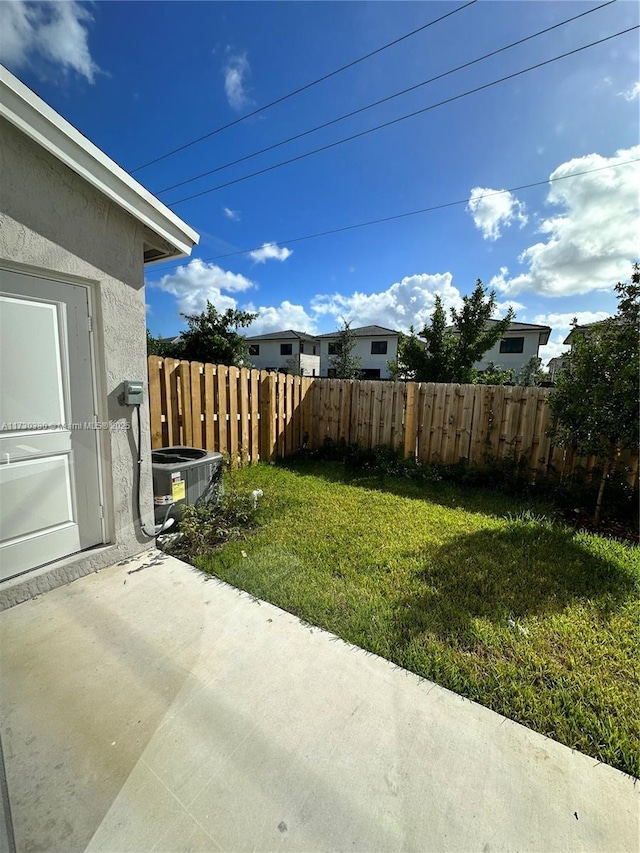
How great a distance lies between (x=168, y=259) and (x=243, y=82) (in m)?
6.76

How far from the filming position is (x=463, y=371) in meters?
13.7

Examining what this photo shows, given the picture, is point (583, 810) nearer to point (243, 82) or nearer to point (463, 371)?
point (243, 82)

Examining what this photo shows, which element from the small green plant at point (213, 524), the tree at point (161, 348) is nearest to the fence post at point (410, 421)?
the small green plant at point (213, 524)

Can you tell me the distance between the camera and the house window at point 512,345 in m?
27.5

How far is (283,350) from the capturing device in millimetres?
35719

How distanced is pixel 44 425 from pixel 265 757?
258 centimetres

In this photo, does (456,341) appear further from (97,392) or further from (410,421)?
(97,392)

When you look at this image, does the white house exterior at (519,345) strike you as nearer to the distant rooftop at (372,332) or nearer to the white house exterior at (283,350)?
the distant rooftop at (372,332)

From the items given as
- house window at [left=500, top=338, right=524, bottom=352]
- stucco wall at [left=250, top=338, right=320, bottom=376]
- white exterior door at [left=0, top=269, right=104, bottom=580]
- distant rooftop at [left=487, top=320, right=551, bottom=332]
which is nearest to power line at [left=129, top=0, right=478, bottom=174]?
white exterior door at [left=0, top=269, right=104, bottom=580]

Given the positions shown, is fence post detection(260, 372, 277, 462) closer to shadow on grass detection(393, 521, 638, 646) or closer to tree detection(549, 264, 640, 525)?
shadow on grass detection(393, 521, 638, 646)

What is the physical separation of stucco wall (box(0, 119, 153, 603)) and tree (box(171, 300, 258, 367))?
12.9 meters

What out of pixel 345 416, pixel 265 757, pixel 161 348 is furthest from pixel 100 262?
pixel 161 348

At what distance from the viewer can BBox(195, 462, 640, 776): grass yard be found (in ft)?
5.95

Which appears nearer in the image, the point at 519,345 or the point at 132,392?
the point at 132,392
